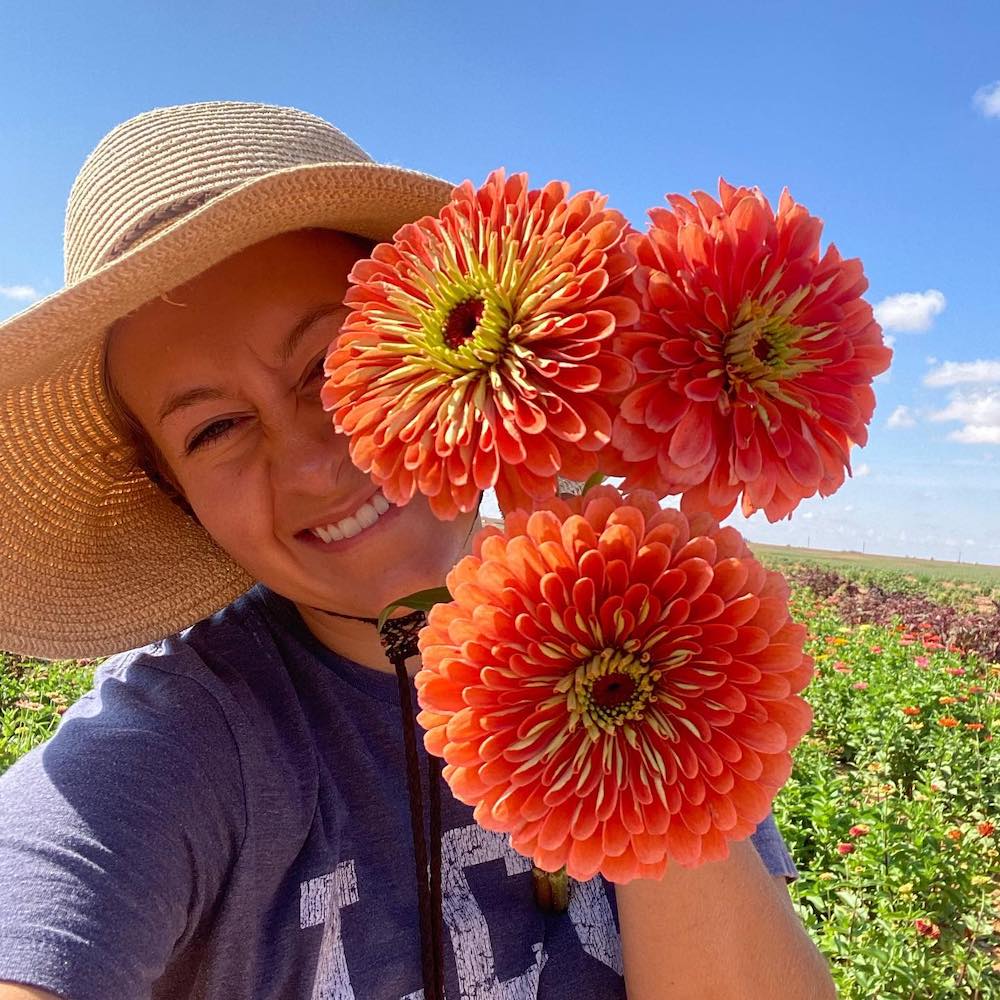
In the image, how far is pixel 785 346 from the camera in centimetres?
49

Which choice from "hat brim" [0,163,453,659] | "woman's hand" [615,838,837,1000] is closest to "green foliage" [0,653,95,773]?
"hat brim" [0,163,453,659]

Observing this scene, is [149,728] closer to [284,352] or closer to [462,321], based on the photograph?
[284,352]

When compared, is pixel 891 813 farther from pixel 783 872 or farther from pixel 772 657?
pixel 772 657

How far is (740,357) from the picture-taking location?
47 cm

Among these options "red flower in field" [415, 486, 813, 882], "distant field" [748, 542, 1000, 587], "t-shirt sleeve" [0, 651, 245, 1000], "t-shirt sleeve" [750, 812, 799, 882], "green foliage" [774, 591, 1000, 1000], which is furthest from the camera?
"distant field" [748, 542, 1000, 587]

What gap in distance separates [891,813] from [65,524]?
3.17 meters

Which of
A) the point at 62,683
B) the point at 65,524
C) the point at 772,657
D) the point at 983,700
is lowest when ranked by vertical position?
the point at 772,657

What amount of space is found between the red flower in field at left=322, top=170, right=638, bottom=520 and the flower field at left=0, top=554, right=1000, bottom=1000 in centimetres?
201

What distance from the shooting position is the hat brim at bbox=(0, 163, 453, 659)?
945 mm

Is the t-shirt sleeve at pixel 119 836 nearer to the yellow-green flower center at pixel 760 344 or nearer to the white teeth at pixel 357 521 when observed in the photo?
the white teeth at pixel 357 521

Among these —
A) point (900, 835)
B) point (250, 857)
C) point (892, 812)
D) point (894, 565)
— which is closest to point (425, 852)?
point (250, 857)

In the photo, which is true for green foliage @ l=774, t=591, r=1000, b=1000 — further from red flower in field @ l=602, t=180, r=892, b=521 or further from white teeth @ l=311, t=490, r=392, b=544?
red flower in field @ l=602, t=180, r=892, b=521

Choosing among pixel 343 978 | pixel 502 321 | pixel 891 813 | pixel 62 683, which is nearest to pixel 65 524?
pixel 343 978

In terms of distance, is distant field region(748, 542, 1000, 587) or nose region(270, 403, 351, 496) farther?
distant field region(748, 542, 1000, 587)
